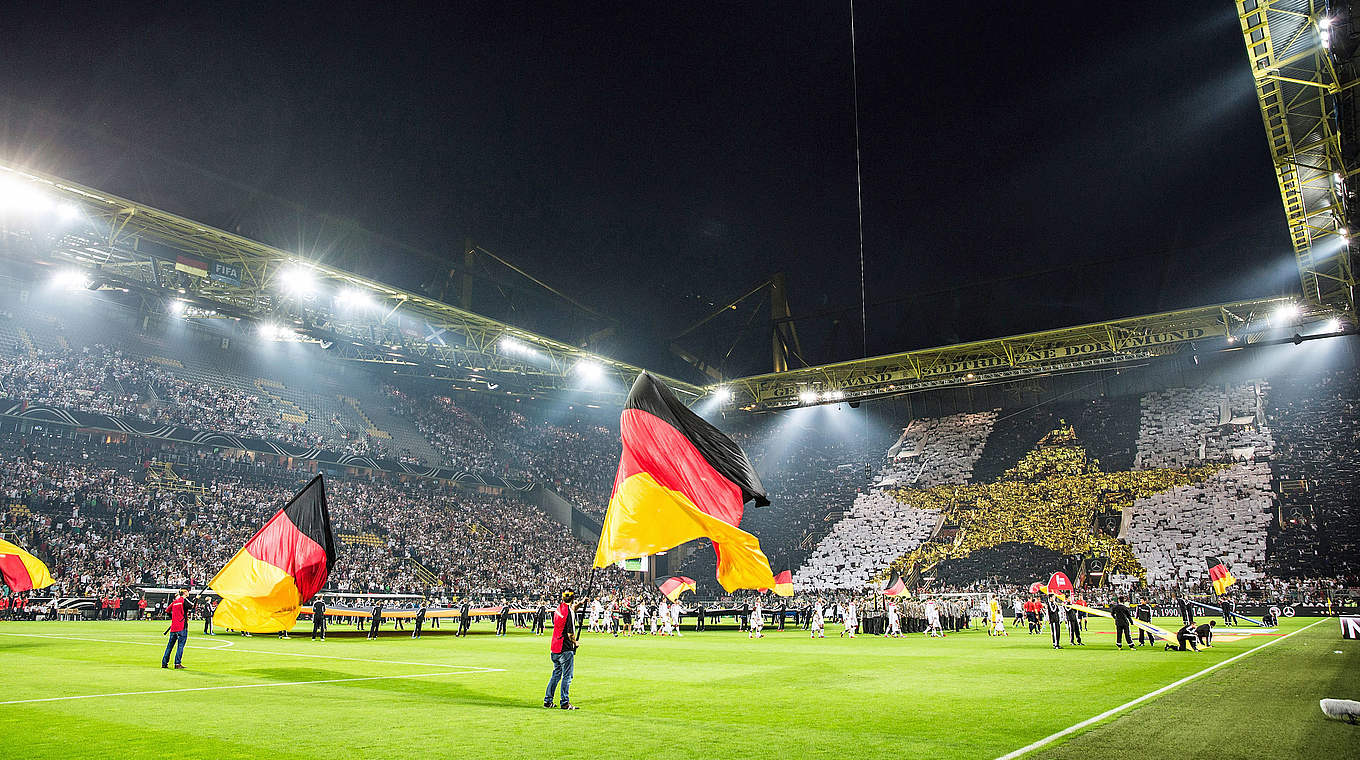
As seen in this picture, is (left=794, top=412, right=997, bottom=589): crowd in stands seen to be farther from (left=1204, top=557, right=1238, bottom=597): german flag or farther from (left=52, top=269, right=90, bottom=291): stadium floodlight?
(left=52, top=269, right=90, bottom=291): stadium floodlight

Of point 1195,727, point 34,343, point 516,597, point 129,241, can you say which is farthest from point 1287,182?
point 34,343

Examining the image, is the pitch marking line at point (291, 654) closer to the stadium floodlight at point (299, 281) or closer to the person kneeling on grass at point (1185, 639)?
the stadium floodlight at point (299, 281)

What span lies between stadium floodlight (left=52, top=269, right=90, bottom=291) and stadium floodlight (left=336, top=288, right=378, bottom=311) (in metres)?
9.09

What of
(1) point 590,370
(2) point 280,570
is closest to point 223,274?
(2) point 280,570

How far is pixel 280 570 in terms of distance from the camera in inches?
655

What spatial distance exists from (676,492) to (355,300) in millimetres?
25212

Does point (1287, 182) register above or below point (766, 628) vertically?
above

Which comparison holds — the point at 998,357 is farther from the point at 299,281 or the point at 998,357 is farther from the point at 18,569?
the point at 18,569

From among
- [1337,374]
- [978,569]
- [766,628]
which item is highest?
[1337,374]

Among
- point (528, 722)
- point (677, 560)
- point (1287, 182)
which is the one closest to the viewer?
point (528, 722)

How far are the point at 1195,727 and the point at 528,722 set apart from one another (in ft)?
23.9

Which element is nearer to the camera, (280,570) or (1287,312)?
(280,570)

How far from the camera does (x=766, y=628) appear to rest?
1427 inches

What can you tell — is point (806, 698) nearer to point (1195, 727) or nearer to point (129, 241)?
point (1195, 727)
